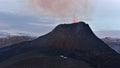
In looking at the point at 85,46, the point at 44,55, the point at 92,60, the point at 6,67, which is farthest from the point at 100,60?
the point at 6,67

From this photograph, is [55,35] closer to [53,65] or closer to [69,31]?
[69,31]

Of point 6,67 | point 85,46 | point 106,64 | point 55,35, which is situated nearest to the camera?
point 6,67

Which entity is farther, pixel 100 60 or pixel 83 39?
pixel 83 39

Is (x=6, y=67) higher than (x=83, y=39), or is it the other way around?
(x=83, y=39)

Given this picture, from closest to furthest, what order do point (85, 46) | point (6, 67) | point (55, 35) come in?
point (6, 67) < point (85, 46) < point (55, 35)

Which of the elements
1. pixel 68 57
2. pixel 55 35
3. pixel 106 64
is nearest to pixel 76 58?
pixel 68 57

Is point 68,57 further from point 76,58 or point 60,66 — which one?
point 60,66
